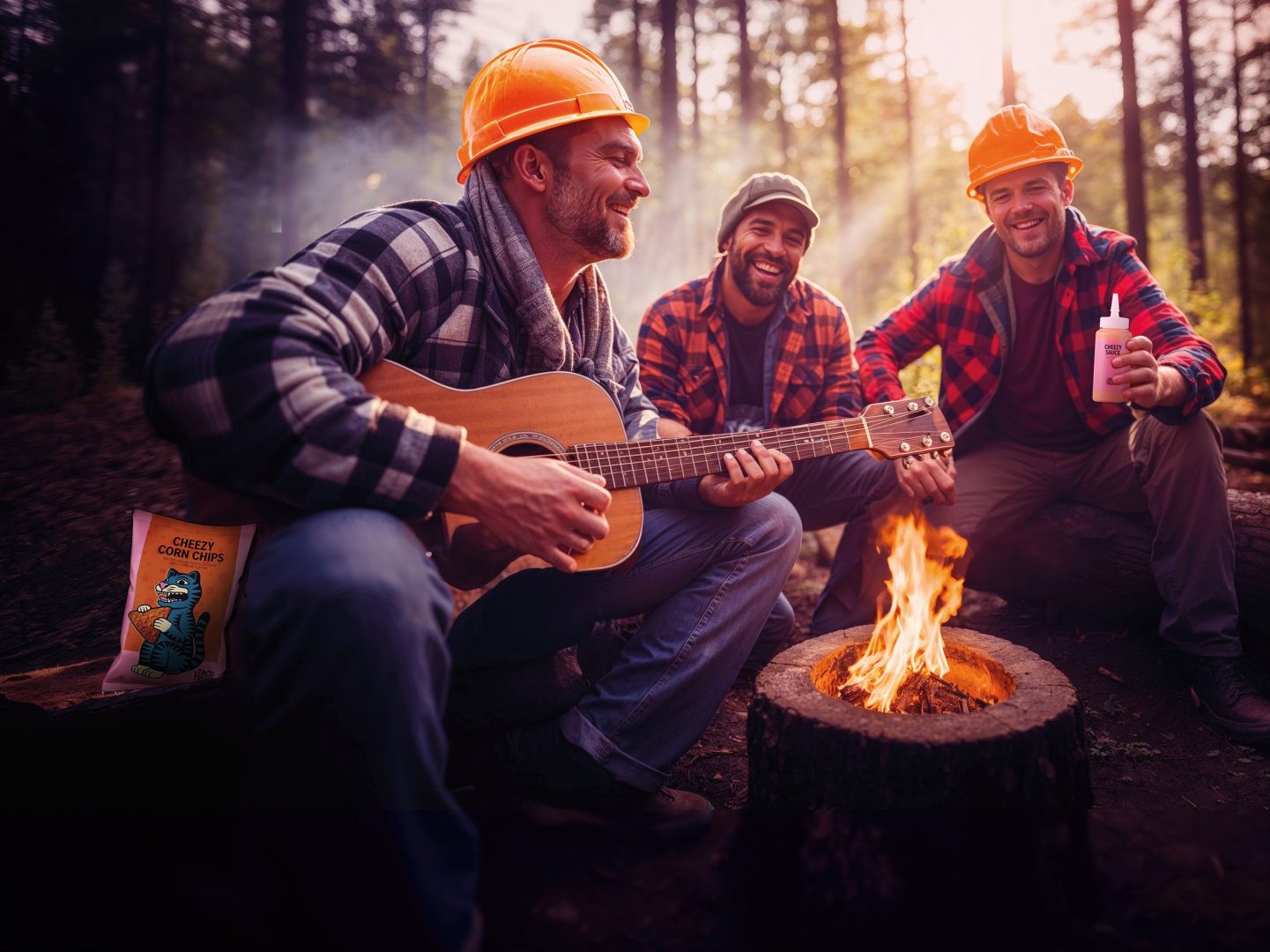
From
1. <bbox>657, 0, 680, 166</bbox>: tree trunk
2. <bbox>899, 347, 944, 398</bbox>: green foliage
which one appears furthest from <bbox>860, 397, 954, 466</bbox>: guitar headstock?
Result: <bbox>657, 0, 680, 166</bbox>: tree trunk

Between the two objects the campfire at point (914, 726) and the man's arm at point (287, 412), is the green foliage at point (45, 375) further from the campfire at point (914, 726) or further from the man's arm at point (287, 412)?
the campfire at point (914, 726)

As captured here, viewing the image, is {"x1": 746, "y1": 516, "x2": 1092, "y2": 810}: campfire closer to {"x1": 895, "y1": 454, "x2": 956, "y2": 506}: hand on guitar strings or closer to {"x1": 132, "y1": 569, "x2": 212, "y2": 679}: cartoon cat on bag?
{"x1": 895, "y1": 454, "x2": 956, "y2": 506}: hand on guitar strings

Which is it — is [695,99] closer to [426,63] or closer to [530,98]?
[426,63]

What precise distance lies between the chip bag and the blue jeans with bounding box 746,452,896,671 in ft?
8.71

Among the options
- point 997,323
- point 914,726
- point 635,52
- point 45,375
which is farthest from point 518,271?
point 635,52

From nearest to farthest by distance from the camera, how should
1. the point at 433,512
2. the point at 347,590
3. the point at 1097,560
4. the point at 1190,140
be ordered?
the point at 347,590
the point at 433,512
the point at 1097,560
the point at 1190,140

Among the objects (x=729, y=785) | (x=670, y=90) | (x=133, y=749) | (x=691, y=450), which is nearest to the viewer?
(x=133, y=749)

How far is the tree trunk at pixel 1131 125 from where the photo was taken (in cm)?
1256

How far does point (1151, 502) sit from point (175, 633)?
407cm

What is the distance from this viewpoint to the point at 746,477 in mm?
2777

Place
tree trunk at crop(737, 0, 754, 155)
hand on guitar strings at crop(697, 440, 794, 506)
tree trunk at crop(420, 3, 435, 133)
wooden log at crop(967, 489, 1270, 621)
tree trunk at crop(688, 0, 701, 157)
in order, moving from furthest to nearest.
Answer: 1. tree trunk at crop(688, 0, 701, 157)
2. tree trunk at crop(737, 0, 754, 155)
3. tree trunk at crop(420, 3, 435, 133)
4. wooden log at crop(967, 489, 1270, 621)
5. hand on guitar strings at crop(697, 440, 794, 506)

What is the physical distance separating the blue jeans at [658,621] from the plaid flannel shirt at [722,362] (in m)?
1.53

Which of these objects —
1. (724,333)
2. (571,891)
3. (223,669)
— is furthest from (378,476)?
(724,333)

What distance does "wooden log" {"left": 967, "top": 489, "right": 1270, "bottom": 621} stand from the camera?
3.46 m
